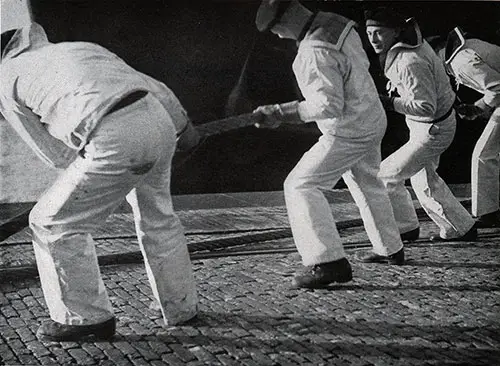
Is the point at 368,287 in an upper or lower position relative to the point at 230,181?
lower

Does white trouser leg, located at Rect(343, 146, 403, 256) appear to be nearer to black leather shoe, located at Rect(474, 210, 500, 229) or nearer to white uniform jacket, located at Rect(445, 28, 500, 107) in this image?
white uniform jacket, located at Rect(445, 28, 500, 107)

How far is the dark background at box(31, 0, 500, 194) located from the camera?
3498 millimetres

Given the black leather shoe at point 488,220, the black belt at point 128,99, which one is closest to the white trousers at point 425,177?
the black leather shoe at point 488,220

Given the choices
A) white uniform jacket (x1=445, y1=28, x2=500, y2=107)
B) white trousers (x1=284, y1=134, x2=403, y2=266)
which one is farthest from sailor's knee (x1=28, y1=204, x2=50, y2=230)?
white uniform jacket (x1=445, y1=28, x2=500, y2=107)

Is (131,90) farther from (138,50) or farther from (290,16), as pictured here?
(290,16)

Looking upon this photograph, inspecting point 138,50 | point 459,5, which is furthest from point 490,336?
point 138,50

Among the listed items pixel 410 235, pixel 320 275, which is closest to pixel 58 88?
pixel 320 275

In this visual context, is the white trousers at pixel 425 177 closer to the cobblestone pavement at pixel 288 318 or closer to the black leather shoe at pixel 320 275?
the cobblestone pavement at pixel 288 318

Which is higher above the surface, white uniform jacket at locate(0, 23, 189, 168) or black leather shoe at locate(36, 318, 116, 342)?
white uniform jacket at locate(0, 23, 189, 168)

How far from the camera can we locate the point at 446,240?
4824 mm

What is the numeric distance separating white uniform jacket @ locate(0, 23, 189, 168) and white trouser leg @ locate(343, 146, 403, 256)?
139 centimetres

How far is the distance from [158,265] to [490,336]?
1.37 meters

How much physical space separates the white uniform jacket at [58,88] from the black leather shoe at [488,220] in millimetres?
2747

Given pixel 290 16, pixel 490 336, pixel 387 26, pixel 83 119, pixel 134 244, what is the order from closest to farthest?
pixel 83 119 → pixel 490 336 → pixel 290 16 → pixel 387 26 → pixel 134 244
